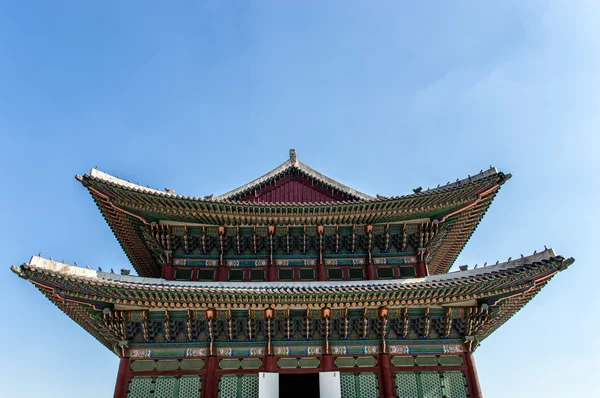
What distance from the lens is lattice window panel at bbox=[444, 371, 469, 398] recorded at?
16.1 metres

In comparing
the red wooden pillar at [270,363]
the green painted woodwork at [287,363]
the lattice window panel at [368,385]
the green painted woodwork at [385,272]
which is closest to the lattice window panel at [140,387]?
the red wooden pillar at [270,363]

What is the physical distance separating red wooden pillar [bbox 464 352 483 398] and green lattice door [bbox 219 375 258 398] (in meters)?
7.75

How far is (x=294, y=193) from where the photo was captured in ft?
73.5

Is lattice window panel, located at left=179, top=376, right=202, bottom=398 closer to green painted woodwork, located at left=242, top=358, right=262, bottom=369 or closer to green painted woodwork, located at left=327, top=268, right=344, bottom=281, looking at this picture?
green painted woodwork, located at left=242, top=358, right=262, bottom=369

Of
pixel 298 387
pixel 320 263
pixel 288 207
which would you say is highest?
pixel 288 207

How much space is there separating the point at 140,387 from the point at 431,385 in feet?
34.7

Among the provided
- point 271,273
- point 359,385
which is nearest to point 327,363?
point 359,385

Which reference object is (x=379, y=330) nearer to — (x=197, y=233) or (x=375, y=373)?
(x=375, y=373)

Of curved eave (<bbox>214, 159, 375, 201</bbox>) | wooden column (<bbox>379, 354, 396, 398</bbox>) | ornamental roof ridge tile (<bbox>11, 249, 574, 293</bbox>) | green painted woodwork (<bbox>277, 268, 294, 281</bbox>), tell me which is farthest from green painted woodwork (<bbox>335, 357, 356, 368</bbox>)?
curved eave (<bbox>214, 159, 375, 201</bbox>)

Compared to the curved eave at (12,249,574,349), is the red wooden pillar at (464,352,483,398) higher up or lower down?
lower down

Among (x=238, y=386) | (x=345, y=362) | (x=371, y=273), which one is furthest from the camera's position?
(x=371, y=273)

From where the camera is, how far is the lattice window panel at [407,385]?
16047 millimetres

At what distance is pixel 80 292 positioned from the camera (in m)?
15.3

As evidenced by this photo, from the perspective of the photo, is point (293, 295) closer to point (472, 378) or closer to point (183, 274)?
point (183, 274)
